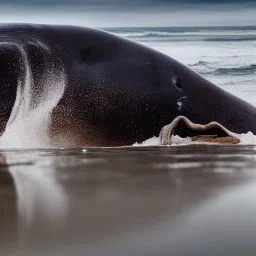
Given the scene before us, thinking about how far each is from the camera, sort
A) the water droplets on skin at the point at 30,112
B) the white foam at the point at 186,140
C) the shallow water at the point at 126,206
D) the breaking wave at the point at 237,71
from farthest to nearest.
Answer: the breaking wave at the point at 237,71, the white foam at the point at 186,140, the water droplets on skin at the point at 30,112, the shallow water at the point at 126,206

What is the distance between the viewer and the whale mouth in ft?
18.4

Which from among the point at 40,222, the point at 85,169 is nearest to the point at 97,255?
the point at 40,222

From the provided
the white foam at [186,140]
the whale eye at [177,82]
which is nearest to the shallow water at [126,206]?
the white foam at [186,140]

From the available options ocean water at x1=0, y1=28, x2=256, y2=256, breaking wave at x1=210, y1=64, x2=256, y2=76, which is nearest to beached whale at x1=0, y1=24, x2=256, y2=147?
ocean water at x1=0, y1=28, x2=256, y2=256

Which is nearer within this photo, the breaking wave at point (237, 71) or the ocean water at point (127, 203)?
the ocean water at point (127, 203)

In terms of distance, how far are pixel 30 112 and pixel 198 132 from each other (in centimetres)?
156

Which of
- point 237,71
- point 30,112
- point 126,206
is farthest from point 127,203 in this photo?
point 237,71

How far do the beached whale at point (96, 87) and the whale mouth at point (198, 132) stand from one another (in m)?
0.03

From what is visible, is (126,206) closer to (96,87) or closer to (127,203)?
(127,203)

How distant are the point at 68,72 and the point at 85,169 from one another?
1817 mm

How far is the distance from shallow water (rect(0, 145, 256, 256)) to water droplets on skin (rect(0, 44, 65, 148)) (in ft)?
3.03

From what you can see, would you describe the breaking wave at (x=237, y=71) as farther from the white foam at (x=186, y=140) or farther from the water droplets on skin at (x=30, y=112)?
the water droplets on skin at (x=30, y=112)

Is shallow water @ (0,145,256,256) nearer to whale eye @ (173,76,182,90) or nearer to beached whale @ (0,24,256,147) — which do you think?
beached whale @ (0,24,256,147)

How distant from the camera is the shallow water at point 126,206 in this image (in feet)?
6.82
